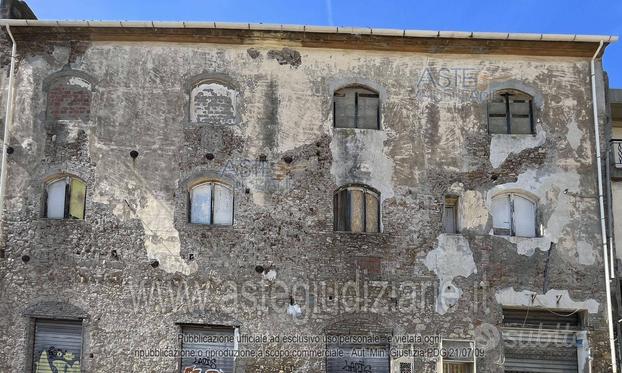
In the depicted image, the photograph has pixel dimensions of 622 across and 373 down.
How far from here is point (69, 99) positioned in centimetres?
1856

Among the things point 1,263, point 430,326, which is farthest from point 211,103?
point 430,326

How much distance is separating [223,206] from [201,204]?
1.67 ft

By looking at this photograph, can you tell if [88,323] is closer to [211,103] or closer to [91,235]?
[91,235]

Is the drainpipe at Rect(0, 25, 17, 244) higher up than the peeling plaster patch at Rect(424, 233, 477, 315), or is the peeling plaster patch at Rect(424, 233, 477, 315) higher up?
the drainpipe at Rect(0, 25, 17, 244)

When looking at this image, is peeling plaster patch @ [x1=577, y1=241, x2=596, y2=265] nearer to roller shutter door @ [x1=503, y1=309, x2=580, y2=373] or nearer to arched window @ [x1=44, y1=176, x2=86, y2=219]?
roller shutter door @ [x1=503, y1=309, x2=580, y2=373]

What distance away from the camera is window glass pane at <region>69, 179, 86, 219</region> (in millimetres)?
18109

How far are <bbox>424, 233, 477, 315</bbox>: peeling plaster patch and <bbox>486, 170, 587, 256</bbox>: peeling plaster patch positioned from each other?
822mm

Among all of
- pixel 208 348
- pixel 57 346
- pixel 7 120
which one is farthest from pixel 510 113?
pixel 7 120

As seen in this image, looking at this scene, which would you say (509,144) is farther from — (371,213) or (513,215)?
(371,213)

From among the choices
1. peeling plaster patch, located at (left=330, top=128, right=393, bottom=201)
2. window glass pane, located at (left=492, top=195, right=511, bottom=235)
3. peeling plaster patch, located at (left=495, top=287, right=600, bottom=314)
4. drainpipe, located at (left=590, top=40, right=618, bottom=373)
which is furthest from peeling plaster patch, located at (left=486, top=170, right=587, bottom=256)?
peeling plaster patch, located at (left=330, top=128, right=393, bottom=201)

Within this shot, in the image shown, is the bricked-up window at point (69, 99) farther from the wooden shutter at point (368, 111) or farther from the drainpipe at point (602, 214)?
the drainpipe at point (602, 214)

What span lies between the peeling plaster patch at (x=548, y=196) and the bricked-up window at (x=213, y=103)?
6307mm

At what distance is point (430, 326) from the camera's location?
1755 centimetres

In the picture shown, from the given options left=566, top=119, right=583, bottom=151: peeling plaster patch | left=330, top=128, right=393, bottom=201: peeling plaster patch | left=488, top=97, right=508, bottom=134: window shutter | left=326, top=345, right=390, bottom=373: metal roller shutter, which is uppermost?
left=488, top=97, right=508, bottom=134: window shutter
